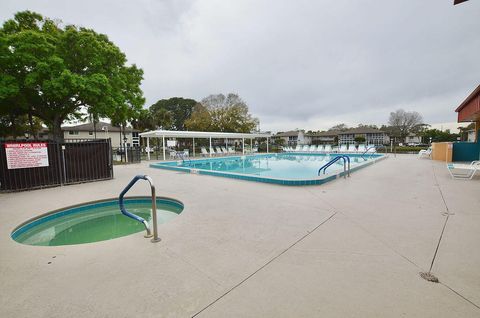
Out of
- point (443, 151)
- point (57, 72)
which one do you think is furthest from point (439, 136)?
point (57, 72)

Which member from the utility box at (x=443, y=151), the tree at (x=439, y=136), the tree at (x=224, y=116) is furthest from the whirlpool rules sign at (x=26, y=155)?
the tree at (x=439, y=136)

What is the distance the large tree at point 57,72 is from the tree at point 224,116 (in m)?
14.6

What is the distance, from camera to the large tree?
10281mm

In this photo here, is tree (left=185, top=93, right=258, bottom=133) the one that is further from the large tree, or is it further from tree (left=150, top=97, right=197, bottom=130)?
tree (left=150, top=97, right=197, bottom=130)

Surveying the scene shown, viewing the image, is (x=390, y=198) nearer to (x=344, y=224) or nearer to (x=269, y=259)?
(x=344, y=224)

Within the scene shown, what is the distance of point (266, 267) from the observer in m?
2.27

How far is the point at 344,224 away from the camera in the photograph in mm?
3461

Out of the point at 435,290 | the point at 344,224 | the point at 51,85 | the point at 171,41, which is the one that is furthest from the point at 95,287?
the point at 171,41

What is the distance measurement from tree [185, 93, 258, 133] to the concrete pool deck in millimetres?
26565

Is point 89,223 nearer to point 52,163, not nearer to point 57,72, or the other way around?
point 52,163

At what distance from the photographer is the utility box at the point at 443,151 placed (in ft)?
42.1

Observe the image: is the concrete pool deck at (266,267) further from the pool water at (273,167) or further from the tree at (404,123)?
the tree at (404,123)

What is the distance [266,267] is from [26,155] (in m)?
8.08

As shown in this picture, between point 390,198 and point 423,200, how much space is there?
618 millimetres
